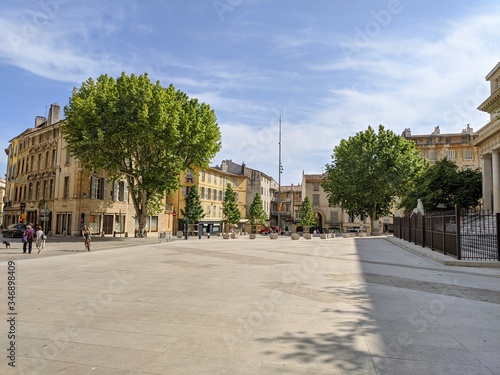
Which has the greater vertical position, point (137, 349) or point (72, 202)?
point (72, 202)

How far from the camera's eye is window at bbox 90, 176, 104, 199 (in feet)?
118

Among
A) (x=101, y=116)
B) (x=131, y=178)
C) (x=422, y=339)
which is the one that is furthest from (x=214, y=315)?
(x=131, y=178)

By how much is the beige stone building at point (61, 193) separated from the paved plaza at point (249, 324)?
2605 cm

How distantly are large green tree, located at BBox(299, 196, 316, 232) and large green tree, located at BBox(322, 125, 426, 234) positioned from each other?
19.4 metres

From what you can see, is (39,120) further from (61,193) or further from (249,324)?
(249,324)

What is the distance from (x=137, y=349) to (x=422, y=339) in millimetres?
4029

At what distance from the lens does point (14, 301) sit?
7.45 metres

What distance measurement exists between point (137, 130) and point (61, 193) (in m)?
14.1

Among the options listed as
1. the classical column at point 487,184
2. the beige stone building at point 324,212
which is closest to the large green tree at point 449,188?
the classical column at point 487,184

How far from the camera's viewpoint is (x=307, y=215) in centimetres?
6812

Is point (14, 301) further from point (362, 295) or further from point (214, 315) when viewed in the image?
point (362, 295)

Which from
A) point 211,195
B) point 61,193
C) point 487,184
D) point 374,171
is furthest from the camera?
point 211,195

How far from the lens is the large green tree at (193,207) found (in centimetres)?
5231

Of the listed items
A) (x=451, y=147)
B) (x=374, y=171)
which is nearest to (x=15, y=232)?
(x=374, y=171)
